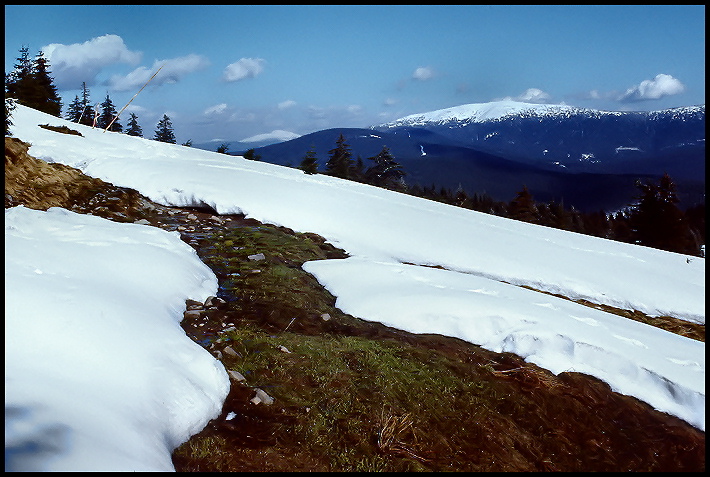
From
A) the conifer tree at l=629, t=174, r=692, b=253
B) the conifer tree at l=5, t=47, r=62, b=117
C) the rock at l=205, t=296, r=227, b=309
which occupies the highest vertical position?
the conifer tree at l=5, t=47, r=62, b=117

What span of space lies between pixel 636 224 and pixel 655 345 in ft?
134

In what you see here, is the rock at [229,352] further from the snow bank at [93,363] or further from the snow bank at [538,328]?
the snow bank at [538,328]

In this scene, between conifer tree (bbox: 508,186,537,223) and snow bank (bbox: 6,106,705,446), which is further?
conifer tree (bbox: 508,186,537,223)

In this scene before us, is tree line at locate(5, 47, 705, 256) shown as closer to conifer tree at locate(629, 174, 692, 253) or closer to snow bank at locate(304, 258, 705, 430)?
conifer tree at locate(629, 174, 692, 253)

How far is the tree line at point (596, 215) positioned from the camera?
1430 inches

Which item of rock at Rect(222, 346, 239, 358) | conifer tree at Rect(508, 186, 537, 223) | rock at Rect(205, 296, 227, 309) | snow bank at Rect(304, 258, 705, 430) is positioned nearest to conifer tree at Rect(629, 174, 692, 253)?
conifer tree at Rect(508, 186, 537, 223)

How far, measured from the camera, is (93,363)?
136 inches

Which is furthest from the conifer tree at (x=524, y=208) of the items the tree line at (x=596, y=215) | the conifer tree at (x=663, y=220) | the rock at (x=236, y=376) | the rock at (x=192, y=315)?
the rock at (x=236, y=376)

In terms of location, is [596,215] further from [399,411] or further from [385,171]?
[399,411]

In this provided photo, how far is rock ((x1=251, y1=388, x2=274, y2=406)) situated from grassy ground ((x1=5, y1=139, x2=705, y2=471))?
0.04 metres

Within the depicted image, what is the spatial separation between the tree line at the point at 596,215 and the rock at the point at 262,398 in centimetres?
2404

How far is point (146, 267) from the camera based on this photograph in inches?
239

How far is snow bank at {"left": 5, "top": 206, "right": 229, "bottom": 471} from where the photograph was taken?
8.69ft

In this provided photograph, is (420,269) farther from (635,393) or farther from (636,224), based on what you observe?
(636,224)
